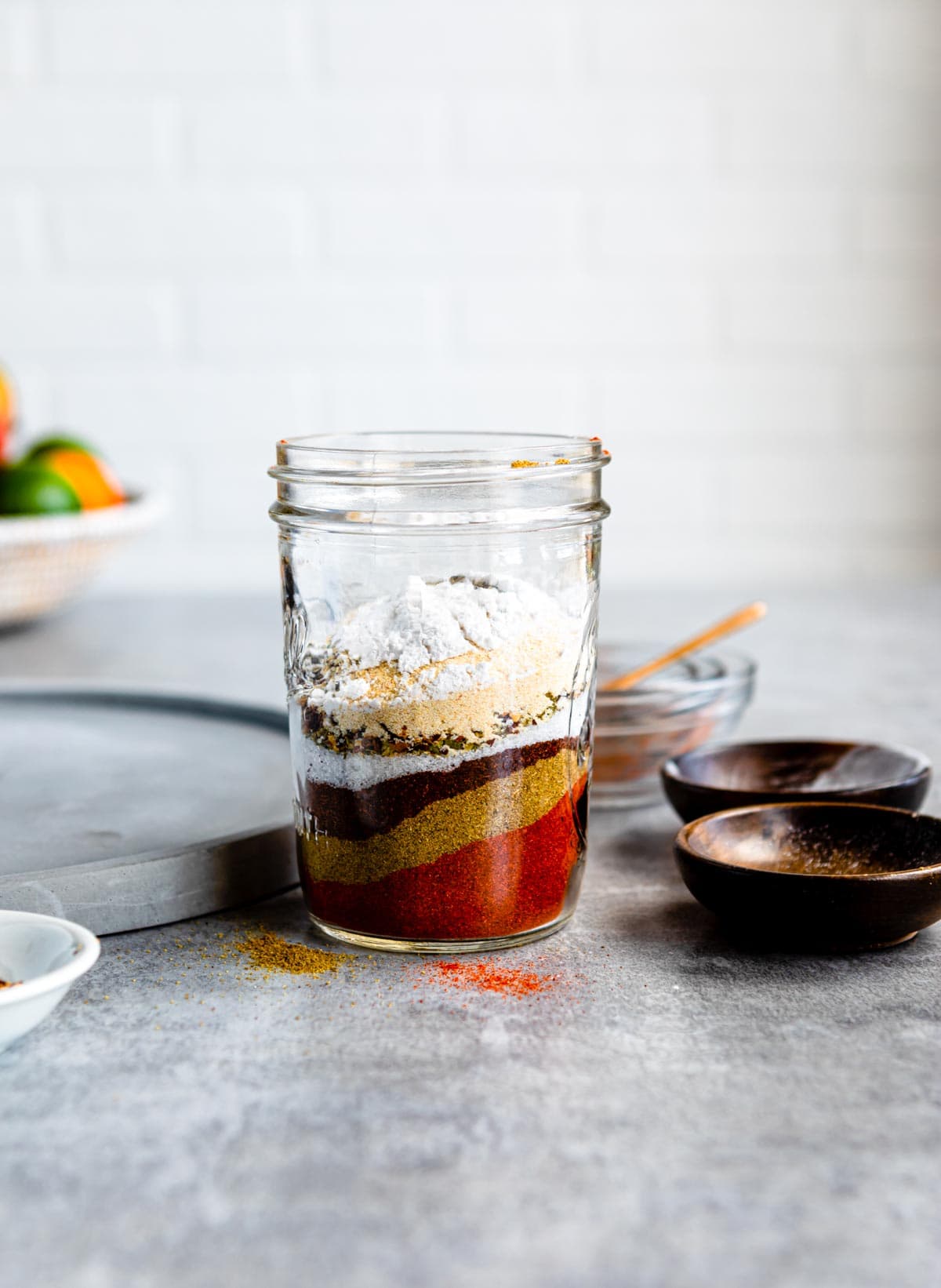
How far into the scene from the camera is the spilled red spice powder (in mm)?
675

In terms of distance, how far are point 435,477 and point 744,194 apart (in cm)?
178

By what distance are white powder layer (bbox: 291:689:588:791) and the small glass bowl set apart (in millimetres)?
219

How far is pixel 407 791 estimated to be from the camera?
2.27ft

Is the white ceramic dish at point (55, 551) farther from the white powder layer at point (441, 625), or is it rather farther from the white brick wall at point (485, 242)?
the white powder layer at point (441, 625)

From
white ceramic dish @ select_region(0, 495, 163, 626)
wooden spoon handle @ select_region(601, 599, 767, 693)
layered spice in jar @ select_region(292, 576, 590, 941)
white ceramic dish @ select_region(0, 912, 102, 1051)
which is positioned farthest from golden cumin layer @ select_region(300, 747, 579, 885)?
white ceramic dish @ select_region(0, 495, 163, 626)

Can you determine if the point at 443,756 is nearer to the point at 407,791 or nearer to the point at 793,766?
the point at 407,791

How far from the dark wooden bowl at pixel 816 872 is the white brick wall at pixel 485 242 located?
1.39m

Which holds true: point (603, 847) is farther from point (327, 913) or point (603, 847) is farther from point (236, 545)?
point (236, 545)

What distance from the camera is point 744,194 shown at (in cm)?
228

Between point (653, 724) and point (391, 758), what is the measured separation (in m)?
0.32

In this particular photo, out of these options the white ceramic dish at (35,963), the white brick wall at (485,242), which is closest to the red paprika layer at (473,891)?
the white ceramic dish at (35,963)

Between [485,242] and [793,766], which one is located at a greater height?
[485,242]

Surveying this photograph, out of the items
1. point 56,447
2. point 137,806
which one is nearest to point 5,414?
point 56,447

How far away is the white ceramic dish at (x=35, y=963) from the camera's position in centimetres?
57
